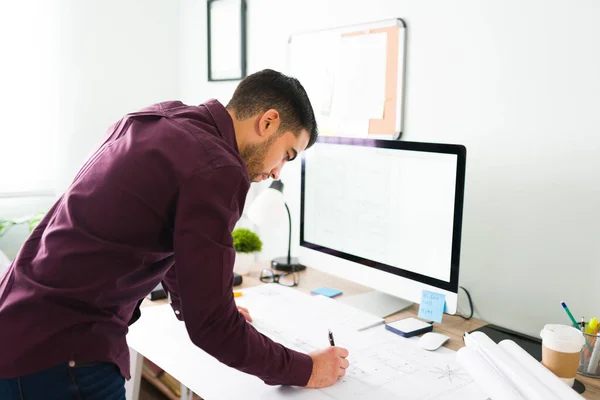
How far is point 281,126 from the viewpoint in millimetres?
1085

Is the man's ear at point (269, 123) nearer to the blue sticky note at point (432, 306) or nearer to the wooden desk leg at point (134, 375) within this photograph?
the blue sticky note at point (432, 306)

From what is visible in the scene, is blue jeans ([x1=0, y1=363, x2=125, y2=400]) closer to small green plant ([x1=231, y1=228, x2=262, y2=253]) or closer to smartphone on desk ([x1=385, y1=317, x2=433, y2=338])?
smartphone on desk ([x1=385, y1=317, x2=433, y2=338])

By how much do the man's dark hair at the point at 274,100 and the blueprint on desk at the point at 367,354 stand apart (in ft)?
1.73

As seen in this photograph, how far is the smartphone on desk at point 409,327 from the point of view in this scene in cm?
139

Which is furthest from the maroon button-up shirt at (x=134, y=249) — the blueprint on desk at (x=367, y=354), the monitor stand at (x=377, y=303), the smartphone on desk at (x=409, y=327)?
the monitor stand at (x=377, y=303)

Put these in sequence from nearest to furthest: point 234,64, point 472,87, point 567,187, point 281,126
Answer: point 281,126 → point 567,187 → point 472,87 → point 234,64

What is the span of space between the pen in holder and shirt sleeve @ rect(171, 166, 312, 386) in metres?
0.71

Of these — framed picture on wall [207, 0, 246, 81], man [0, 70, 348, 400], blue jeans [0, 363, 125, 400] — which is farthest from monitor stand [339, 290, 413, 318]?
framed picture on wall [207, 0, 246, 81]

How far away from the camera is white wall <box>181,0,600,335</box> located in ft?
4.35

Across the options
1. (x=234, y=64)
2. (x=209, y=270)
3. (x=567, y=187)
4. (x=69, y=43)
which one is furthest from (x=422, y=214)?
(x=69, y=43)

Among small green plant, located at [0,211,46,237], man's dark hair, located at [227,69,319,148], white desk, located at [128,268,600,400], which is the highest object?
man's dark hair, located at [227,69,319,148]

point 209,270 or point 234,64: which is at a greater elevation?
point 234,64

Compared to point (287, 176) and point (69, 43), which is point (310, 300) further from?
point (69, 43)

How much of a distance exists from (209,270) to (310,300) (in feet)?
2.59
